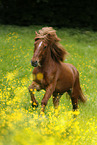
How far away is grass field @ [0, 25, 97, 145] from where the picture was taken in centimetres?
354

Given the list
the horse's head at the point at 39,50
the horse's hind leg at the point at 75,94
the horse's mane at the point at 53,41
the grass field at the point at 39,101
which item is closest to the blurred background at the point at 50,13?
the grass field at the point at 39,101

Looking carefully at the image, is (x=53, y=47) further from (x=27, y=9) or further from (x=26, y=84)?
(x=27, y=9)

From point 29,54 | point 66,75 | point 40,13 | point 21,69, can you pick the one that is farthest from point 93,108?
point 40,13

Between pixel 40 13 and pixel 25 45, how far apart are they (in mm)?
11467

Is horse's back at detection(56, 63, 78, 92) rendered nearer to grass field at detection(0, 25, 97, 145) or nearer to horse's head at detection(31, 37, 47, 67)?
grass field at detection(0, 25, 97, 145)

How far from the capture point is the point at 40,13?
79.2 feet

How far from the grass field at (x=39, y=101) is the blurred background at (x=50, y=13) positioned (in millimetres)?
3987

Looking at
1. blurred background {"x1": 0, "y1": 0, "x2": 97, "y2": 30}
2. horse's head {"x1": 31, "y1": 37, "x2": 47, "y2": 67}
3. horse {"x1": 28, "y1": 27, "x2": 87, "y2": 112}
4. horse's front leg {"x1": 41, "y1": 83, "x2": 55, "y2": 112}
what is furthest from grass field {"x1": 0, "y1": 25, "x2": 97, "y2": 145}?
blurred background {"x1": 0, "y1": 0, "x2": 97, "y2": 30}

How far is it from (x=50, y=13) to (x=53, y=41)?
20.2m

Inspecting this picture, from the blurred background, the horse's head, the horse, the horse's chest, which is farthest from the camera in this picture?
the blurred background

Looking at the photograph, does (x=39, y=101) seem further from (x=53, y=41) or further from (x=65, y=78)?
(x=53, y=41)

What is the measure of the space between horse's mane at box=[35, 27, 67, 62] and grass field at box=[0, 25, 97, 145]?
3.73ft

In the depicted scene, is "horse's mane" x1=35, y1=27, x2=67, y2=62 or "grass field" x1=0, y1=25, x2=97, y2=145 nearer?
"grass field" x1=0, y1=25, x2=97, y2=145

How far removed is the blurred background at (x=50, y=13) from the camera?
23922 millimetres
